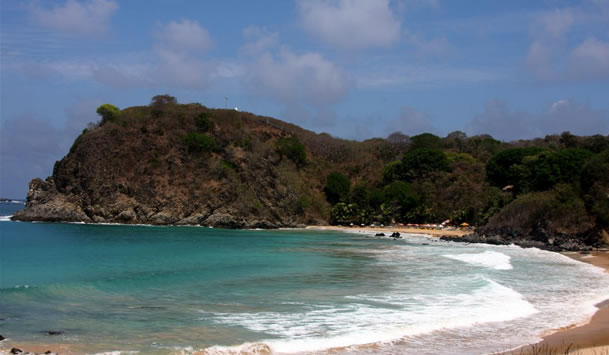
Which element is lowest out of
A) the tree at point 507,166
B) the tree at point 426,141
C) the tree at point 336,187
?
the tree at point 336,187

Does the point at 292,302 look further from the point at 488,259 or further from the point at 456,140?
the point at 456,140

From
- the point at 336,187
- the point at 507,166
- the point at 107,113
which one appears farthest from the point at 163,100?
the point at 507,166

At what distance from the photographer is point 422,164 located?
73938 mm

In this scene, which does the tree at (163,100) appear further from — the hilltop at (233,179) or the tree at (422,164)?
the tree at (422,164)

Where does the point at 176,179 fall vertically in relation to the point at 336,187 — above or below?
above

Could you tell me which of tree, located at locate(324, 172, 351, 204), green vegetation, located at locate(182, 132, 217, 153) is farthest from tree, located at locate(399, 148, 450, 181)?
green vegetation, located at locate(182, 132, 217, 153)

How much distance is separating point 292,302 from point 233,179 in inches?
2180

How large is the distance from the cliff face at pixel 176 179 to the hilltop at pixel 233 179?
0.45 ft

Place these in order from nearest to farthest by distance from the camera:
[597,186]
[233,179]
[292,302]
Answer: [292,302] < [597,186] < [233,179]

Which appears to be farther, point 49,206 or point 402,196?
point 49,206

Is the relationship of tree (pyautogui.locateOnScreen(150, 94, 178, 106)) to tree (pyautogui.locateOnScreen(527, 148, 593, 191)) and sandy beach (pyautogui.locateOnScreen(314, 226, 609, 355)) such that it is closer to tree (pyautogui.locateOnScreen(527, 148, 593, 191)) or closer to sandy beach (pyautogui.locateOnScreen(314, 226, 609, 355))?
tree (pyautogui.locateOnScreen(527, 148, 593, 191))

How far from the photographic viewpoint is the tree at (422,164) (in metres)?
73.4

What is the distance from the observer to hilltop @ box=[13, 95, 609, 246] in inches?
2628

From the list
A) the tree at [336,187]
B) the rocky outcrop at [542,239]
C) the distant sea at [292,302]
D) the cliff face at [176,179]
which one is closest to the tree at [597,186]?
the rocky outcrop at [542,239]
